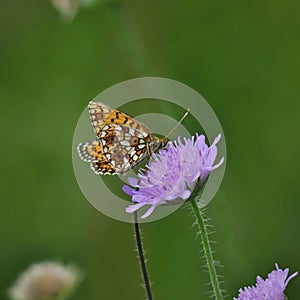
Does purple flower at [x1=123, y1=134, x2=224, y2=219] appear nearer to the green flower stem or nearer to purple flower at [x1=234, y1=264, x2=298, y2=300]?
the green flower stem

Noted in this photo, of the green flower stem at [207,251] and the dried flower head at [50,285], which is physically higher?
the green flower stem at [207,251]

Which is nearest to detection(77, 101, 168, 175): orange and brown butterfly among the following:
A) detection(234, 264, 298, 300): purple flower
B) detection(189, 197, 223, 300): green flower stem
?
detection(189, 197, 223, 300): green flower stem

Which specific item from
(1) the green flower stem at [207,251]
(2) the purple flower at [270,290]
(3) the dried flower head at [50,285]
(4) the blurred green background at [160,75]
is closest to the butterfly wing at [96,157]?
(1) the green flower stem at [207,251]

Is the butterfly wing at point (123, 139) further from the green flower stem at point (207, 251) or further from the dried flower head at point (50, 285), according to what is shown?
the dried flower head at point (50, 285)

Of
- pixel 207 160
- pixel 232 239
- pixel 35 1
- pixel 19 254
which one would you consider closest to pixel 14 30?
pixel 35 1

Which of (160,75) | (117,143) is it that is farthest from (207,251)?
(160,75)

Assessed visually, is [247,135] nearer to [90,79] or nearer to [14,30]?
[90,79]
